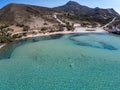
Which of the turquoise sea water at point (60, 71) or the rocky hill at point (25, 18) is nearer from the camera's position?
the turquoise sea water at point (60, 71)

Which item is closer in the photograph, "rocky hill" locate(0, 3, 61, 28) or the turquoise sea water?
the turquoise sea water

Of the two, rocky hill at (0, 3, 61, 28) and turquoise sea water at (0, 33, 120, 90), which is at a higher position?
turquoise sea water at (0, 33, 120, 90)

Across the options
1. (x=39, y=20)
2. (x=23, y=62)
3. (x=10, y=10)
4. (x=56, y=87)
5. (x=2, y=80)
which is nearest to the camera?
(x=56, y=87)

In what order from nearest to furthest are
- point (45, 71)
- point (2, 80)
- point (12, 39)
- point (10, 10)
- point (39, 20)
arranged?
point (2, 80) → point (45, 71) → point (12, 39) → point (39, 20) → point (10, 10)

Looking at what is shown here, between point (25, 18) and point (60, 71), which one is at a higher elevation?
point (60, 71)

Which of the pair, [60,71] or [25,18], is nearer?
[60,71]

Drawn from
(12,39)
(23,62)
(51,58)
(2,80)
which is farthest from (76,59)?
(12,39)

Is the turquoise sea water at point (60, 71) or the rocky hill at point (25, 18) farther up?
the turquoise sea water at point (60, 71)

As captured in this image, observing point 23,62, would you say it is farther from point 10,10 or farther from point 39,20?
point 10,10

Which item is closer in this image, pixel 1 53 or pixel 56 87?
pixel 56 87
